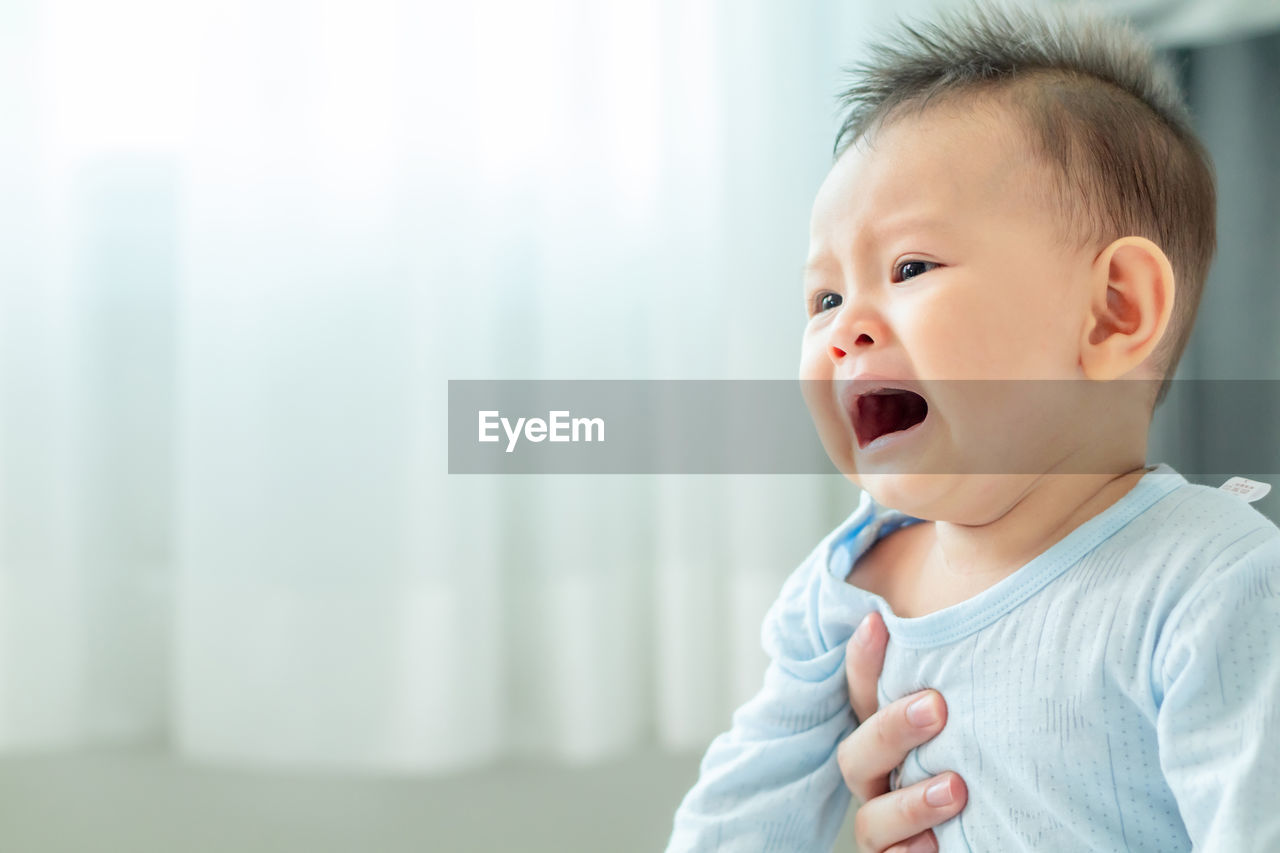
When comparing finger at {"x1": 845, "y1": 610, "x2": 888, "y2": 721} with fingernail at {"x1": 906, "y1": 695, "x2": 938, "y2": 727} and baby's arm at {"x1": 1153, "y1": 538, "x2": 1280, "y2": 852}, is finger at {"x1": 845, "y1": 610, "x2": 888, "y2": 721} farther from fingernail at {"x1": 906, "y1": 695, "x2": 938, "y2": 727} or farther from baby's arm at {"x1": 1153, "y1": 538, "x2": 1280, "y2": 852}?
baby's arm at {"x1": 1153, "y1": 538, "x2": 1280, "y2": 852}

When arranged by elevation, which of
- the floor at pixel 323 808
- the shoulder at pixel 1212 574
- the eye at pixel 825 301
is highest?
the eye at pixel 825 301

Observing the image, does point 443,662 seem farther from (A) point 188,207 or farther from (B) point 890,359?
(B) point 890,359

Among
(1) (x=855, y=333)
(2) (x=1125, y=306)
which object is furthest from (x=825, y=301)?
(2) (x=1125, y=306)

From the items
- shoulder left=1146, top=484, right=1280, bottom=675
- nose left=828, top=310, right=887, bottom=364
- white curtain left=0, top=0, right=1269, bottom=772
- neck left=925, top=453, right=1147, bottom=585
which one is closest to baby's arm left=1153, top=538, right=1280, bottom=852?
shoulder left=1146, top=484, right=1280, bottom=675

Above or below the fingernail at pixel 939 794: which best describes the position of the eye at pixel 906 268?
above

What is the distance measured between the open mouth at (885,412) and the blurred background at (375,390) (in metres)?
0.56

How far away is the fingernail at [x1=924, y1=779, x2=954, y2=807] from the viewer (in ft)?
1.95

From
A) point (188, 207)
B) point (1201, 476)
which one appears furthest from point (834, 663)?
point (188, 207)

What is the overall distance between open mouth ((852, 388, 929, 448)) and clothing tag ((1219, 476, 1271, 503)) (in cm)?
20

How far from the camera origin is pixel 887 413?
64 centimetres

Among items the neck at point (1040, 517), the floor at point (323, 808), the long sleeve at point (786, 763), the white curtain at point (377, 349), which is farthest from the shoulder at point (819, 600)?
the floor at point (323, 808)

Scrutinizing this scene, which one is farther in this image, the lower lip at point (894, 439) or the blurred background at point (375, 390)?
the blurred background at point (375, 390)

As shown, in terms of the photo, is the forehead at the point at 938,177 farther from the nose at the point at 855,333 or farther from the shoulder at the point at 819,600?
the shoulder at the point at 819,600

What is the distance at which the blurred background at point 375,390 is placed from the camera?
121cm
